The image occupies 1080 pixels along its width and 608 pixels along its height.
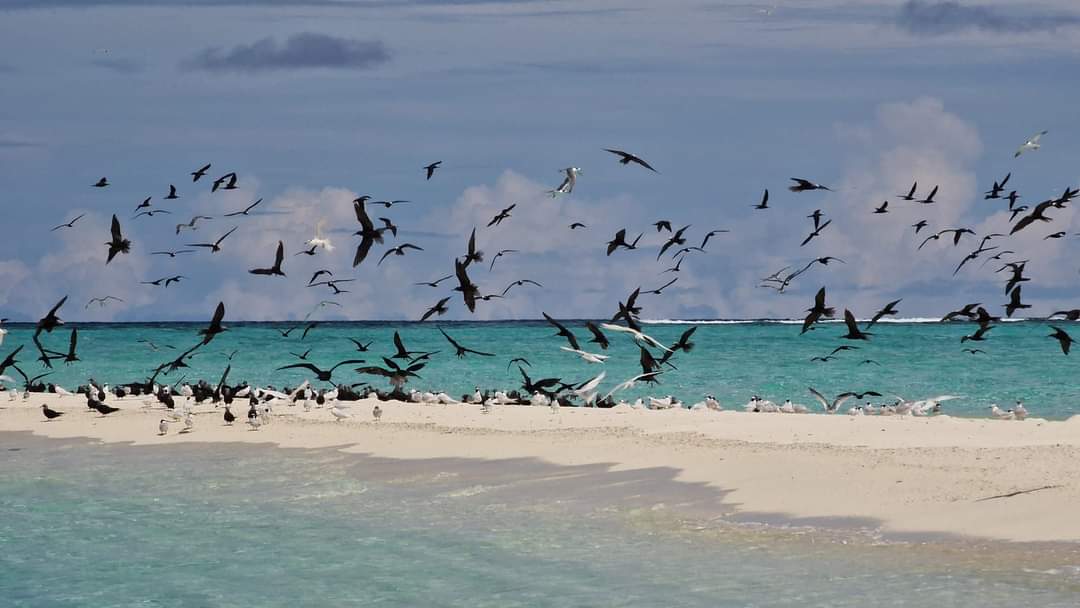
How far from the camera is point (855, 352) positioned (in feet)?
274

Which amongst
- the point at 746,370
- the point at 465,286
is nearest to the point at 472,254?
the point at 465,286

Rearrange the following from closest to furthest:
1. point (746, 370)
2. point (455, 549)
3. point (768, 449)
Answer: point (455, 549)
point (768, 449)
point (746, 370)

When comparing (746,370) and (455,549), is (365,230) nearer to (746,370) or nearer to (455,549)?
(455,549)

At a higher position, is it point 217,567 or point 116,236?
point 116,236

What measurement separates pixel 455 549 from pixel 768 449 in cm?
823

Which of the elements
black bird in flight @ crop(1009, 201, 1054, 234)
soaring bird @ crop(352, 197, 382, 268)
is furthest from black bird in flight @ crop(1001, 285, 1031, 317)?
soaring bird @ crop(352, 197, 382, 268)

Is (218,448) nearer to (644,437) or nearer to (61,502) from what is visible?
(61,502)

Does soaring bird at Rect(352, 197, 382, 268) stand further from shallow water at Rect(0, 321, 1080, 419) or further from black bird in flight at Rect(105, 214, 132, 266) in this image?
shallow water at Rect(0, 321, 1080, 419)

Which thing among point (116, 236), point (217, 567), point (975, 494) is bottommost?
point (217, 567)

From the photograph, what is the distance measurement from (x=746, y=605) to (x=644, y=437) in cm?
1218

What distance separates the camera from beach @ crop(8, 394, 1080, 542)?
695 inches

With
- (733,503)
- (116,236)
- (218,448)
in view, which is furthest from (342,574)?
(218,448)

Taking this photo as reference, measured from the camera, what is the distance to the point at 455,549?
660 inches

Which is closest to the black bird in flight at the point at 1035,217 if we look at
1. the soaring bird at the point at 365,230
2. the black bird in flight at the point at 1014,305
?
the black bird in flight at the point at 1014,305
